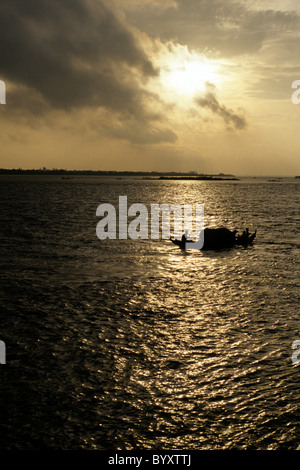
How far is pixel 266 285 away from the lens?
66.9 ft

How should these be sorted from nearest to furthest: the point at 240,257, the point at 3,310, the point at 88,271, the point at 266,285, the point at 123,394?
1. the point at 123,394
2. the point at 3,310
3. the point at 266,285
4. the point at 88,271
5. the point at 240,257

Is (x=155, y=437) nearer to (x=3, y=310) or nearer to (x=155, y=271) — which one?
(x=3, y=310)

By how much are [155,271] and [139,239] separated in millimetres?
14604

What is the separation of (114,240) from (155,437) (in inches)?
1159

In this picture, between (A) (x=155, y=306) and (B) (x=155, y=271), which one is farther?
(B) (x=155, y=271)

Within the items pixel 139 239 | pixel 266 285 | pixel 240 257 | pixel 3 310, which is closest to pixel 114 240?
pixel 139 239
